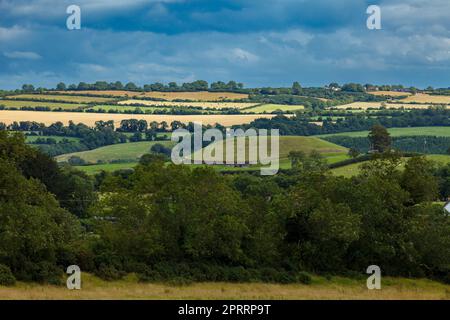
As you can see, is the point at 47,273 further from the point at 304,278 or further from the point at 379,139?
the point at 379,139

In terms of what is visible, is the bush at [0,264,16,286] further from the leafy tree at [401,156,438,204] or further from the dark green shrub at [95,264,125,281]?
the leafy tree at [401,156,438,204]

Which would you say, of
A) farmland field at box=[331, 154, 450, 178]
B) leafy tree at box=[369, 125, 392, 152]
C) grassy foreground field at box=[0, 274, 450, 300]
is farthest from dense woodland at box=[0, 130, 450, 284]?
leafy tree at box=[369, 125, 392, 152]

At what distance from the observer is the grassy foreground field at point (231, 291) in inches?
1875

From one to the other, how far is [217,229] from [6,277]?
15833mm

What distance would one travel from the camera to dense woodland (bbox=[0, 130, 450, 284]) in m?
55.8

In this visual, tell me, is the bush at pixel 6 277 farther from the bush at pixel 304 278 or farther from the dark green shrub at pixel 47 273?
the bush at pixel 304 278

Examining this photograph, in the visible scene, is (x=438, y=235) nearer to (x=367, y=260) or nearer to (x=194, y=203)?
(x=367, y=260)

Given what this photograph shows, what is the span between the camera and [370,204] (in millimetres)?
67562

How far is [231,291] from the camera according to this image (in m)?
53.8

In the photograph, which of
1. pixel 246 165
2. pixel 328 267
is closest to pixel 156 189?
pixel 328 267

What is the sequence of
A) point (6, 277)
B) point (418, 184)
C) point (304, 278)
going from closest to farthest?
point (6, 277), point (304, 278), point (418, 184)

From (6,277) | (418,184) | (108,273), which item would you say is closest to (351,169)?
(418,184)

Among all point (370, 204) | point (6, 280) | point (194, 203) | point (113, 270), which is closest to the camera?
point (6, 280)
